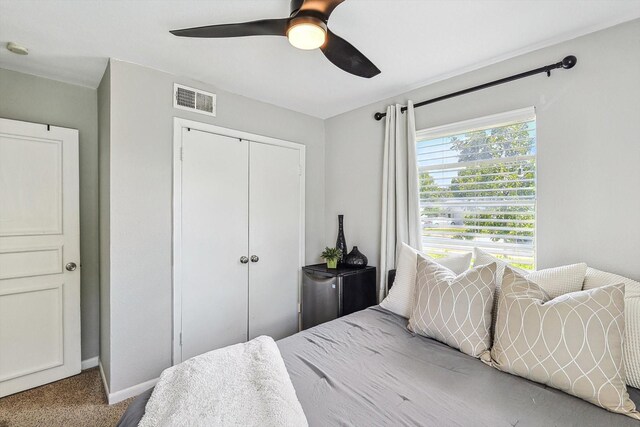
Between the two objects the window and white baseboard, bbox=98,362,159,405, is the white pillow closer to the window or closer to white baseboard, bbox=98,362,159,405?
the window

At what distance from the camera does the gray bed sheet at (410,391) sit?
3.61 ft

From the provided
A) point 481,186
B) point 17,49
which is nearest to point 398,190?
point 481,186

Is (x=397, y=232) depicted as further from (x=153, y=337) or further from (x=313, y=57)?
(x=153, y=337)

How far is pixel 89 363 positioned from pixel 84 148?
196cm

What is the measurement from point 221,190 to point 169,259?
2.36ft

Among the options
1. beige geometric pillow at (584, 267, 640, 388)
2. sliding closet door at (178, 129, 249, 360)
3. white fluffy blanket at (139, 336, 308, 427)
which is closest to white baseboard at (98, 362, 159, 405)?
sliding closet door at (178, 129, 249, 360)

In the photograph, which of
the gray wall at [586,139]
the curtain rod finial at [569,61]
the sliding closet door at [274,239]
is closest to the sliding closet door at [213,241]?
the sliding closet door at [274,239]

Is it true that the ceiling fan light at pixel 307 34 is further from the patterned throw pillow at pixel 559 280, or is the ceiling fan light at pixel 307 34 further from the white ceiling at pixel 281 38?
the patterned throw pillow at pixel 559 280

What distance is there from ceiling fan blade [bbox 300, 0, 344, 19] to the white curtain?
1569 millimetres

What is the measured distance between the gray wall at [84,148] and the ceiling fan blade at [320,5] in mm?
2480

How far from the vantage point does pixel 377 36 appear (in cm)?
188

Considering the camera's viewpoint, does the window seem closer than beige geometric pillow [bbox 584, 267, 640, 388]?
No

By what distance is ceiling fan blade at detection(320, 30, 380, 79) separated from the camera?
149cm

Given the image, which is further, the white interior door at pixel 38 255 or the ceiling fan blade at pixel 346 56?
the white interior door at pixel 38 255
